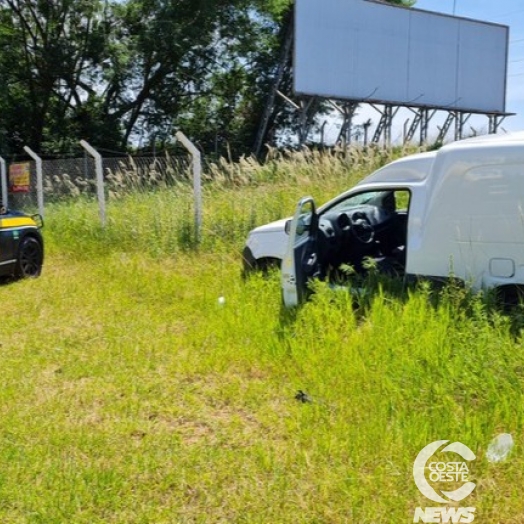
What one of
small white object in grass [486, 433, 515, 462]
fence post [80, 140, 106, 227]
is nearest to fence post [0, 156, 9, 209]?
fence post [80, 140, 106, 227]

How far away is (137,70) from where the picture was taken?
22109 millimetres

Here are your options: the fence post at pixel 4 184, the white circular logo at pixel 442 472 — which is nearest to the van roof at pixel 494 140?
the white circular logo at pixel 442 472

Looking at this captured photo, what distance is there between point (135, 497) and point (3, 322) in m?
3.89

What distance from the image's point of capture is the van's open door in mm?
5039

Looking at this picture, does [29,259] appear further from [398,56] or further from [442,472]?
[398,56]

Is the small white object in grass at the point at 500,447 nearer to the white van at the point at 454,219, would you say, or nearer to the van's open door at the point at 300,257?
the white van at the point at 454,219

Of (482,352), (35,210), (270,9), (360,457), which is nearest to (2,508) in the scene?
(360,457)

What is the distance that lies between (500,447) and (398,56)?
789 inches

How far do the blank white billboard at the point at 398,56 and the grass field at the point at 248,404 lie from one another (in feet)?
47.0

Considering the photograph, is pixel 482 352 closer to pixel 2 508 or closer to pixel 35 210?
pixel 2 508

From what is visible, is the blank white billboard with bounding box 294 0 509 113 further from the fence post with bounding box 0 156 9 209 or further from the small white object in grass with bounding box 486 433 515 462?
the small white object in grass with bounding box 486 433 515 462

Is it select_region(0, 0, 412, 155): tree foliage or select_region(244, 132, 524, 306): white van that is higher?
select_region(0, 0, 412, 155): tree foliage

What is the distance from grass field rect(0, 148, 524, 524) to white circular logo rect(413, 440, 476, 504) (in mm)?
47

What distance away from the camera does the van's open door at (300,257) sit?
5039 millimetres
